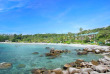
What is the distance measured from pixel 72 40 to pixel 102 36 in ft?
88.2

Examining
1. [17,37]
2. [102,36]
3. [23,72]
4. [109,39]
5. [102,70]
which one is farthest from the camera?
[17,37]

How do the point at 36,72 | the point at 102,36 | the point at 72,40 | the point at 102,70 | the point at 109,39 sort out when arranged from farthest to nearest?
1. the point at 72,40
2. the point at 102,36
3. the point at 109,39
4. the point at 36,72
5. the point at 102,70

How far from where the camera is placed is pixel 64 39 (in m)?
91.8

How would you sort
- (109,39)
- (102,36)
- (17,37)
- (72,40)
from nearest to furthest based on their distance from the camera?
(109,39) < (102,36) < (72,40) < (17,37)

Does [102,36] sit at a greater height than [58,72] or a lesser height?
greater

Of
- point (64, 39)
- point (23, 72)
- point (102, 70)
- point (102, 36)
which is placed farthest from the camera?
point (64, 39)

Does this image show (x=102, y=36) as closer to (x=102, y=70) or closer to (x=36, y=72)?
(x=102, y=70)

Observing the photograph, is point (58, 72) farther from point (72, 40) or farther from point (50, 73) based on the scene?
point (72, 40)

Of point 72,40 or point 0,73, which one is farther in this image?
point 72,40

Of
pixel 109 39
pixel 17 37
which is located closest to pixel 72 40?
pixel 109 39

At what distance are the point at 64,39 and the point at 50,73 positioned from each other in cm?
7992

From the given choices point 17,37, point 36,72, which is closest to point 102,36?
point 36,72

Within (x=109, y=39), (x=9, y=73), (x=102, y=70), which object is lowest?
(x=9, y=73)

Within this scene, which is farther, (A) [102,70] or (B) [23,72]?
(B) [23,72]
